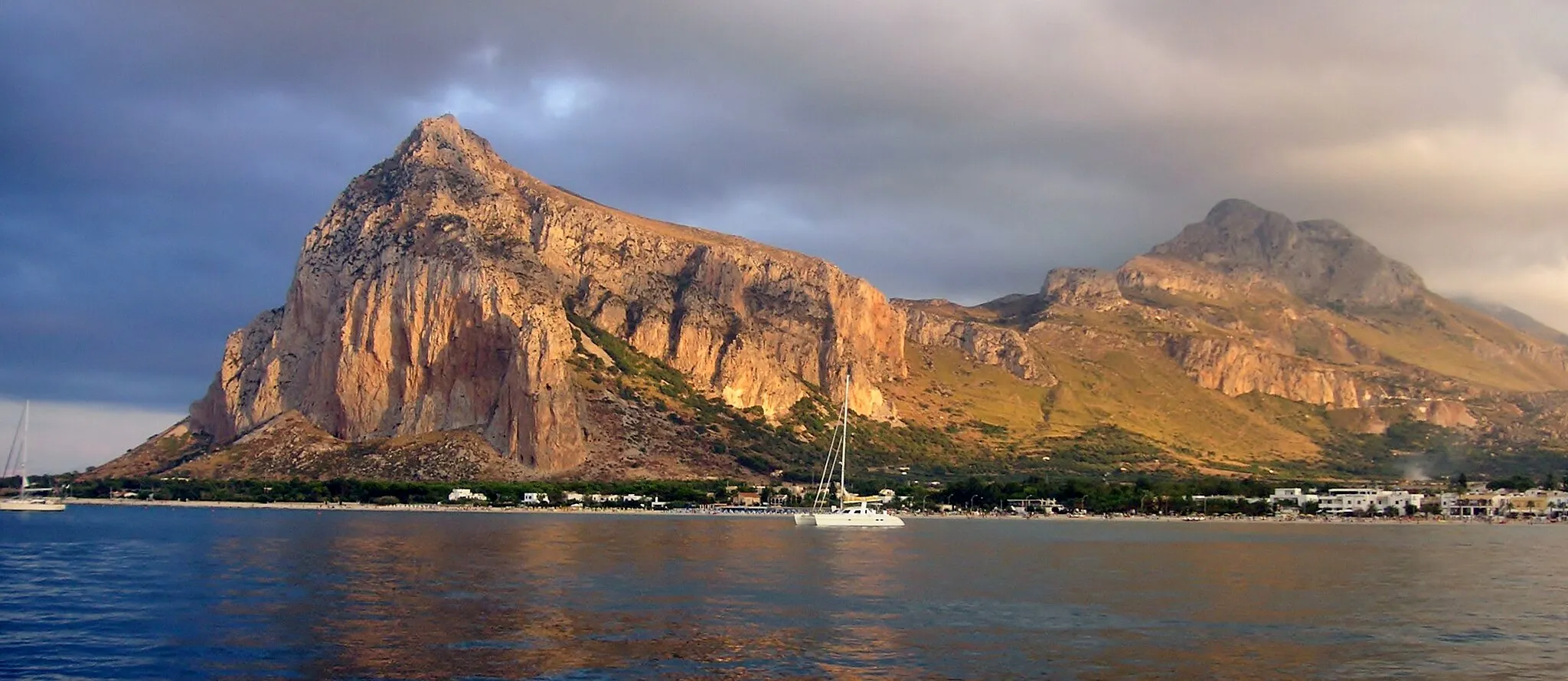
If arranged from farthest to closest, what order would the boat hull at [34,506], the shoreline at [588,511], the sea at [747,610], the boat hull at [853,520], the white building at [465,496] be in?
the white building at [465,496] → the shoreline at [588,511] → the boat hull at [34,506] → the boat hull at [853,520] → the sea at [747,610]

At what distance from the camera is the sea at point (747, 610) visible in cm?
4638

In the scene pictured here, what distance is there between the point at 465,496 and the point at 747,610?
132712 mm

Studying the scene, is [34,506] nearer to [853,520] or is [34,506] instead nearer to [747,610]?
[853,520]

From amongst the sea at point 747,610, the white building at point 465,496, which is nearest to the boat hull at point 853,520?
the sea at point 747,610

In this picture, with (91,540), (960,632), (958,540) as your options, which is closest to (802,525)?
(958,540)

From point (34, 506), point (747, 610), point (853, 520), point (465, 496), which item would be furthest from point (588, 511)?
point (747, 610)

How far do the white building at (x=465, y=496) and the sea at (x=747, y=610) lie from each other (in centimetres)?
6901

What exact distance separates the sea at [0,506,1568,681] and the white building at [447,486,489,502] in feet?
226

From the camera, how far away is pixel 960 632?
5481 cm

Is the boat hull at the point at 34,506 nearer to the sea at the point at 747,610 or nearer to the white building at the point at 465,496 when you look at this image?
the white building at the point at 465,496

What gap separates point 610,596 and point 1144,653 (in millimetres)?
27197

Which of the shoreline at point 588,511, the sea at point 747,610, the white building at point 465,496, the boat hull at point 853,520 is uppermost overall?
the white building at point 465,496

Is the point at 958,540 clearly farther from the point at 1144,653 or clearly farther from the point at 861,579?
the point at 1144,653

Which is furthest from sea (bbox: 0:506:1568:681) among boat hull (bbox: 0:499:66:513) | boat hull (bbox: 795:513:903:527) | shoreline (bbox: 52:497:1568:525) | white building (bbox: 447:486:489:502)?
white building (bbox: 447:486:489:502)
